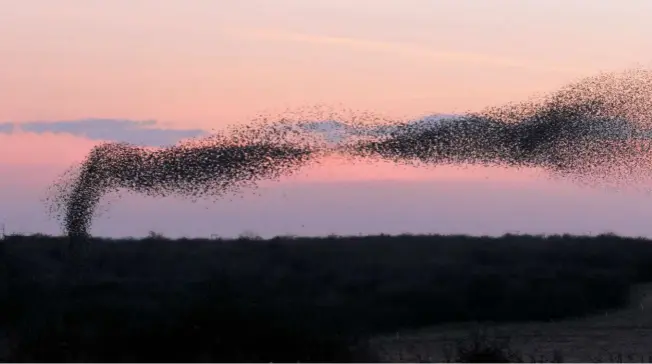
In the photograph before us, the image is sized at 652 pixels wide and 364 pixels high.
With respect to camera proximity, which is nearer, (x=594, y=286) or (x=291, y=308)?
(x=291, y=308)

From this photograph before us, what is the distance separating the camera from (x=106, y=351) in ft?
53.1

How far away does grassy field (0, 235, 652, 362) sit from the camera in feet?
52.3

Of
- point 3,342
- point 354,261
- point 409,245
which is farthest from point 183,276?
point 409,245

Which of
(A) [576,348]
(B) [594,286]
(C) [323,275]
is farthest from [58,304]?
(B) [594,286]

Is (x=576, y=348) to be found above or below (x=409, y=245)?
below

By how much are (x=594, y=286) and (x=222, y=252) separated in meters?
A: 18.1

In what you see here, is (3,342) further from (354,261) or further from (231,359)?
(354,261)

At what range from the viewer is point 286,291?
27688mm

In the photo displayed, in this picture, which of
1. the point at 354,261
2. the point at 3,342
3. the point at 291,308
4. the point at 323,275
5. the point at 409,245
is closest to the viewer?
the point at 291,308

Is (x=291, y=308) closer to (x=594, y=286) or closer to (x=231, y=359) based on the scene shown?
(x=231, y=359)

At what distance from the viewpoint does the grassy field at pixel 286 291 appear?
52.3ft

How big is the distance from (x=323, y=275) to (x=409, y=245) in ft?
61.1

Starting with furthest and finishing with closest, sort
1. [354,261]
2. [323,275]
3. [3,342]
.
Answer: [354,261] < [323,275] < [3,342]

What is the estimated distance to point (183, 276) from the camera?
32.6 metres
